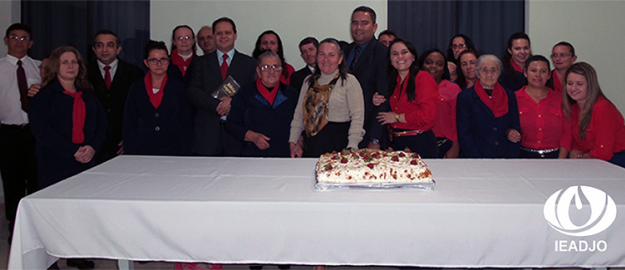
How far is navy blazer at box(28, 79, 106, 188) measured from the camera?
9.85ft

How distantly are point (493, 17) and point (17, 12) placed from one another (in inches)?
194

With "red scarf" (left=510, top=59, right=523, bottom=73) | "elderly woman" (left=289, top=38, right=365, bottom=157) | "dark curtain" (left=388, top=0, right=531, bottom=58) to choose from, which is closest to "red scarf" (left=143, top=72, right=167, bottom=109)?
"elderly woman" (left=289, top=38, right=365, bottom=157)

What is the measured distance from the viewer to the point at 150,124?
3299mm

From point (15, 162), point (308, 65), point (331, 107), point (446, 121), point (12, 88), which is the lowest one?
point (15, 162)

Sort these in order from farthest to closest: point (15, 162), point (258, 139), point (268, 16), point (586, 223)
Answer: point (268, 16) < point (15, 162) < point (258, 139) < point (586, 223)

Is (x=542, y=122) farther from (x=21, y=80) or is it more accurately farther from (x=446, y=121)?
(x=21, y=80)

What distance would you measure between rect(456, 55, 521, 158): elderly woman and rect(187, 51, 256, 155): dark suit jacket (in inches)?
62.1

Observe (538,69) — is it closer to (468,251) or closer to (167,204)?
(468,251)

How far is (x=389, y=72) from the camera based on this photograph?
132 inches

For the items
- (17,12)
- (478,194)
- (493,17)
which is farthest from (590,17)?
(17,12)

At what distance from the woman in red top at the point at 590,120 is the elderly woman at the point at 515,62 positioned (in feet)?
1.97

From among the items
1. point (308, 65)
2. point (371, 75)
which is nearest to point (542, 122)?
point (371, 75)

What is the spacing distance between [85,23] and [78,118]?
2.46m

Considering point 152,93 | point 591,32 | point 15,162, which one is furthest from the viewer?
point 591,32
